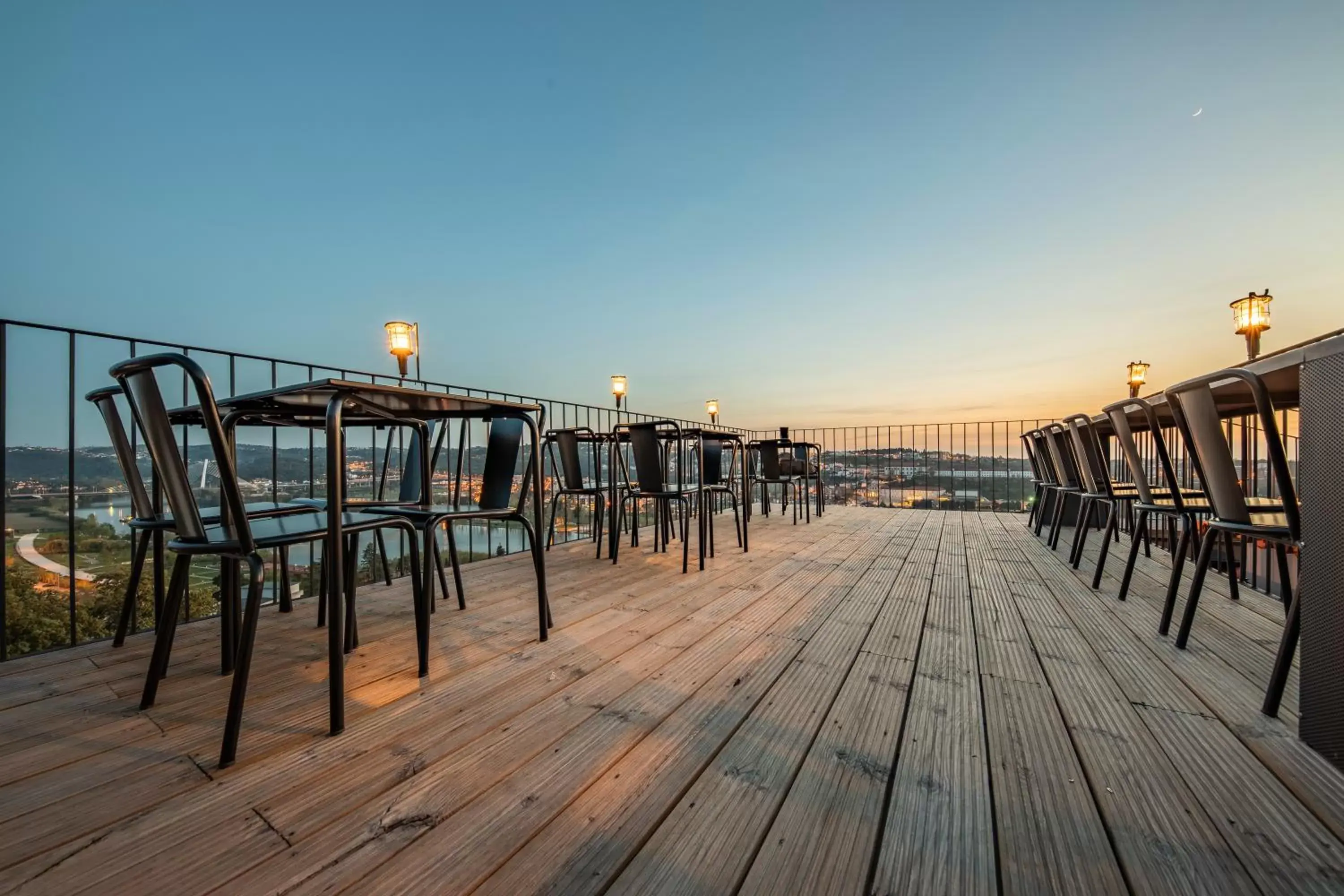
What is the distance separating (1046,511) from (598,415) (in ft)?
15.8

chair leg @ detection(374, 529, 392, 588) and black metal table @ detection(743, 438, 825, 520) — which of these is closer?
chair leg @ detection(374, 529, 392, 588)

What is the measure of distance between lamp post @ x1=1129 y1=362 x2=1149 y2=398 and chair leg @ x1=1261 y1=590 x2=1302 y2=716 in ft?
25.6

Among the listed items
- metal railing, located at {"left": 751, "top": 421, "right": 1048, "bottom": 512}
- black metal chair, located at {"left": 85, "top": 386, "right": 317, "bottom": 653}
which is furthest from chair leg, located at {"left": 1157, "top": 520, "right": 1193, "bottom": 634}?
metal railing, located at {"left": 751, "top": 421, "right": 1048, "bottom": 512}

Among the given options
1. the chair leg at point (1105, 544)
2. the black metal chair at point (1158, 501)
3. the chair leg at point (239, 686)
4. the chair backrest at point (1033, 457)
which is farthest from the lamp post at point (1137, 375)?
the chair leg at point (239, 686)

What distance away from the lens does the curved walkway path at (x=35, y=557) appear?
1.87 metres

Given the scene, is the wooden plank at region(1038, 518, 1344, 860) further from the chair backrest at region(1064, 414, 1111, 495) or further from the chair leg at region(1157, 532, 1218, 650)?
the chair backrest at region(1064, 414, 1111, 495)

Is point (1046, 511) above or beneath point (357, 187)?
beneath

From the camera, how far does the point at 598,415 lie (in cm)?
471

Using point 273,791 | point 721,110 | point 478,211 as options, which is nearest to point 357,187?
point 478,211

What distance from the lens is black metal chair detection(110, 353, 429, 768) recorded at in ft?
3.34

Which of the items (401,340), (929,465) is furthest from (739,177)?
(401,340)

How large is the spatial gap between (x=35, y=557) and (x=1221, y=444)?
13.8 ft

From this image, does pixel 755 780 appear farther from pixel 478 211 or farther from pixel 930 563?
pixel 478 211

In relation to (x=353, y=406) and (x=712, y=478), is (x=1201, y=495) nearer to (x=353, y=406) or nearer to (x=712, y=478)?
(x=712, y=478)
